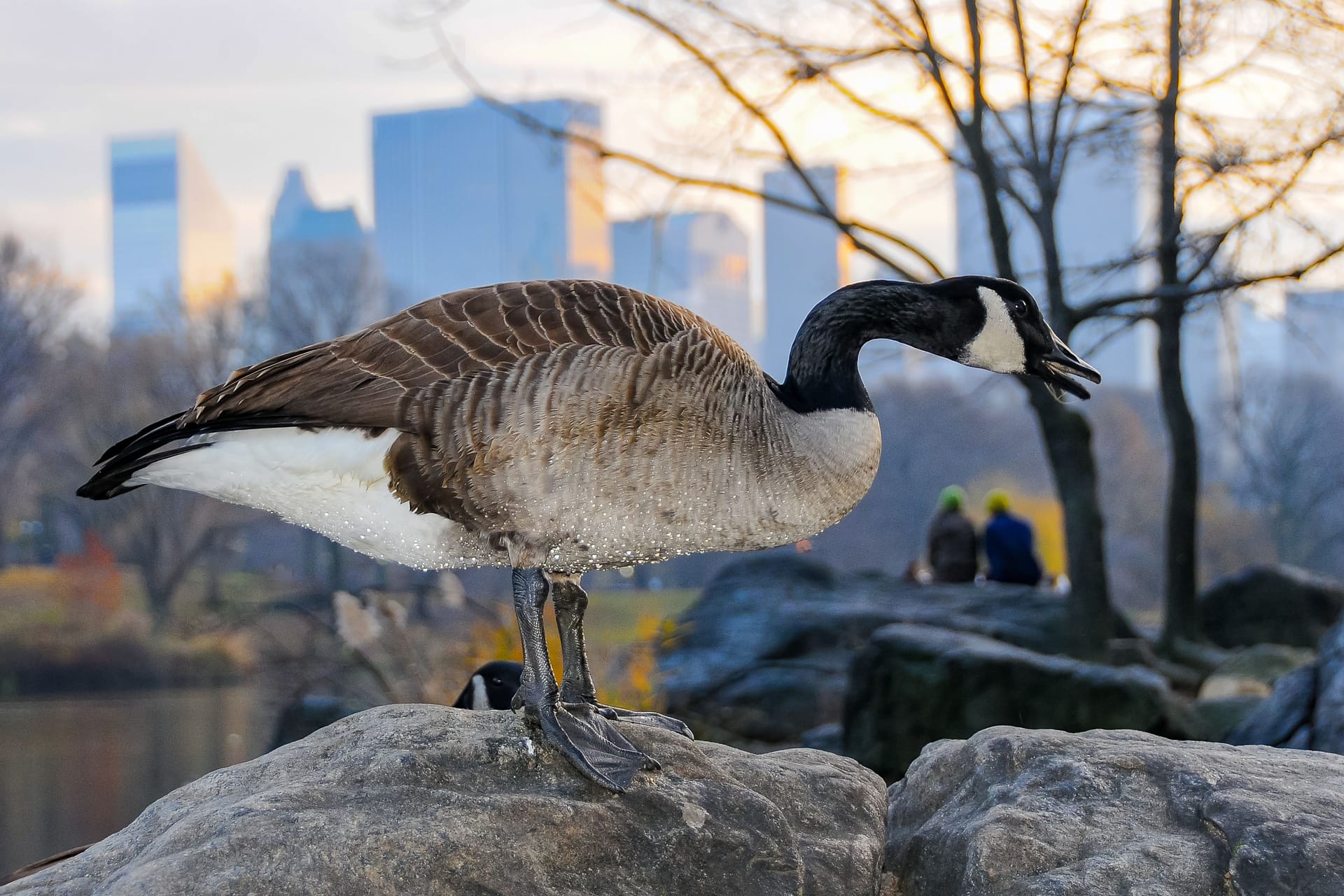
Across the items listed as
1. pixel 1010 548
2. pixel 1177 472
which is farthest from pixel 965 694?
pixel 1010 548

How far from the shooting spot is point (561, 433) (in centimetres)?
346

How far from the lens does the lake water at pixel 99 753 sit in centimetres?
1472

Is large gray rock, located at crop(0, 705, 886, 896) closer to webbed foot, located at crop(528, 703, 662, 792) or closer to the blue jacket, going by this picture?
webbed foot, located at crop(528, 703, 662, 792)

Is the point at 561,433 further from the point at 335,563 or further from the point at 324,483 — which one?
the point at 335,563

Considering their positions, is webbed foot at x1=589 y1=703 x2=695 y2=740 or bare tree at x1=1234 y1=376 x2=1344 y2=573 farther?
bare tree at x1=1234 y1=376 x2=1344 y2=573

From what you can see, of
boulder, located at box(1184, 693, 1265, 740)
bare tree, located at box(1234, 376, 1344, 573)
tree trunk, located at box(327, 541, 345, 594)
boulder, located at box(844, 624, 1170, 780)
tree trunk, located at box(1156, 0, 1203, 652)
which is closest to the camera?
boulder, located at box(844, 624, 1170, 780)

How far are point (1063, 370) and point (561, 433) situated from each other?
1823mm

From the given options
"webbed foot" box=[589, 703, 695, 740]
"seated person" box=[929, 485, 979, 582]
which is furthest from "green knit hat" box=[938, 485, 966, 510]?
"webbed foot" box=[589, 703, 695, 740]

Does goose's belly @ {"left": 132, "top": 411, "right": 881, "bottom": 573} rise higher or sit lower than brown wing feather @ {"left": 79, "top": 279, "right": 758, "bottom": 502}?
lower

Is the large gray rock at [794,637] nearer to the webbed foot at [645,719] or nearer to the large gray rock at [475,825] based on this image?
the webbed foot at [645,719]

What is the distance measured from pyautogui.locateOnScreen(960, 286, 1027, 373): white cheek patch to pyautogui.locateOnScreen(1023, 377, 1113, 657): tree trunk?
751 centimetres

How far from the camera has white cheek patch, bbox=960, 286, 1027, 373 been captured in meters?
3.95

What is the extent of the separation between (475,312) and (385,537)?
0.84 metres

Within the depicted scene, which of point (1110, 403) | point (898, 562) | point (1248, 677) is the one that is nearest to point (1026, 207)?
point (1248, 677)
